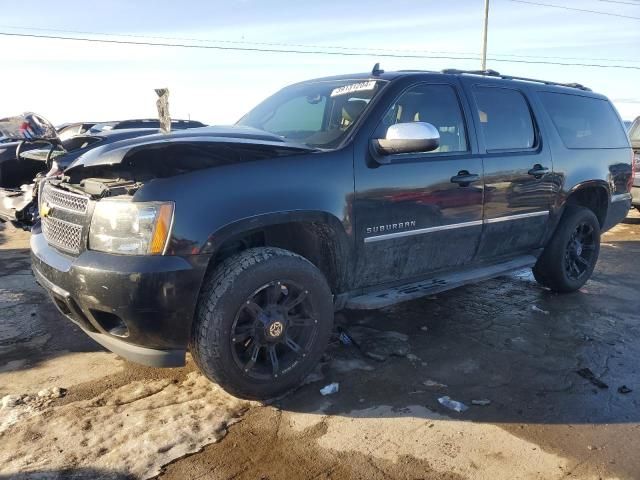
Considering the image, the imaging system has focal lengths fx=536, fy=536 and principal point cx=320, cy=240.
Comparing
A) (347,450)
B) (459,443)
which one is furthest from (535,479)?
(347,450)

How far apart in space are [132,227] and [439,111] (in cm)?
243

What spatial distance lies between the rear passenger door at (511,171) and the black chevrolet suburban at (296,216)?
0.02 m

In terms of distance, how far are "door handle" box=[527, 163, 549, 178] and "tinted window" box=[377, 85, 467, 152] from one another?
803 mm

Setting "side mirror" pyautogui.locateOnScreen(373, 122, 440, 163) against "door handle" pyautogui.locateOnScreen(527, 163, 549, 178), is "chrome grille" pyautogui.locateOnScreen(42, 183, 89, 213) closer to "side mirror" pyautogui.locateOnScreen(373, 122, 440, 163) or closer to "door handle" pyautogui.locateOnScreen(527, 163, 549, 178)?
"side mirror" pyautogui.locateOnScreen(373, 122, 440, 163)

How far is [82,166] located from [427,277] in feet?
7.96

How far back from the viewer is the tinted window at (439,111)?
3820 mm

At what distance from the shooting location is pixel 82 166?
3.04 meters

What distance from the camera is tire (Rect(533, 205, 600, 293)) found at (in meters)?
5.00

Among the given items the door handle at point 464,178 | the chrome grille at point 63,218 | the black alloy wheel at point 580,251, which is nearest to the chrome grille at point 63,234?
the chrome grille at point 63,218

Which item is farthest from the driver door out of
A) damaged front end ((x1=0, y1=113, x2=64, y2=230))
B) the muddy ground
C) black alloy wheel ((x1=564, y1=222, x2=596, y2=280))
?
damaged front end ((x1=0, y1=113, x2=64, y2=230))

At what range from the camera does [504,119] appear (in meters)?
4.42

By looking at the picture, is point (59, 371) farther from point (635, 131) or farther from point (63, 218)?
point (635, 131)

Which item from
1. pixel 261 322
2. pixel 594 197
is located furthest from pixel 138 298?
pixel 594 197

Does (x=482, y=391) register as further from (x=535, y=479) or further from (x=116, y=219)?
(x=116, y=219)
